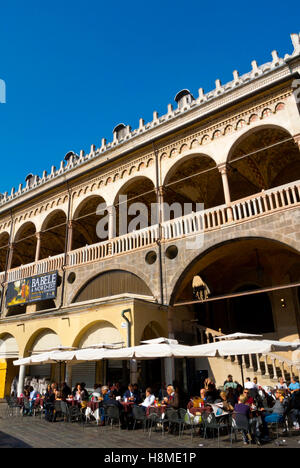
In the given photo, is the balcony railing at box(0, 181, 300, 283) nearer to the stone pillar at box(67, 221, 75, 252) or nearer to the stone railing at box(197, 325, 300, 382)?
the stone pillar at box(67, 221, 75, 252)

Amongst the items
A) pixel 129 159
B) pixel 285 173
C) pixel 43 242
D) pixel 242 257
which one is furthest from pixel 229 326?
pixel 43 242

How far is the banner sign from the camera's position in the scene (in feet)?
56.1

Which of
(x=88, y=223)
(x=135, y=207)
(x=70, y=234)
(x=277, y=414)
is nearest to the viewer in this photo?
(x=277, y=414)

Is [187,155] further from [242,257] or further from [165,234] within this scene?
[242,257]

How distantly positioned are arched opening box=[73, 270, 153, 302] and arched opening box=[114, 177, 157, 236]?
154 inches

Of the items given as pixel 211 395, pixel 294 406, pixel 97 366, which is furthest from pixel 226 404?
pixel 97 366

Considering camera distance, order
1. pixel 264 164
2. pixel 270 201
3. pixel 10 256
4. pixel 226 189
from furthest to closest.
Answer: pixel 10 256 < pixel 264 164 < pixel 226 189 < pixel 270 201

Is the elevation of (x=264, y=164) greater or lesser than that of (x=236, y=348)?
greater

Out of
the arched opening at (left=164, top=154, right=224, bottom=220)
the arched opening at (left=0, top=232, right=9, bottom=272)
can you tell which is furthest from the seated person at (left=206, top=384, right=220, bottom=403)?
the arched opening at (left=0, top=232, right=9, bottom=272)

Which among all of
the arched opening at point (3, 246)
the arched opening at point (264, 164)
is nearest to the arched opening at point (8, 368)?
the arched opening at point (3, 246)

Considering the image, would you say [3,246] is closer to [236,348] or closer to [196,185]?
[196,185]

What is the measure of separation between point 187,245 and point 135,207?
24.5 ft

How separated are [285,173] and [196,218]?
239 inches

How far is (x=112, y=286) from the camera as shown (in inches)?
599
